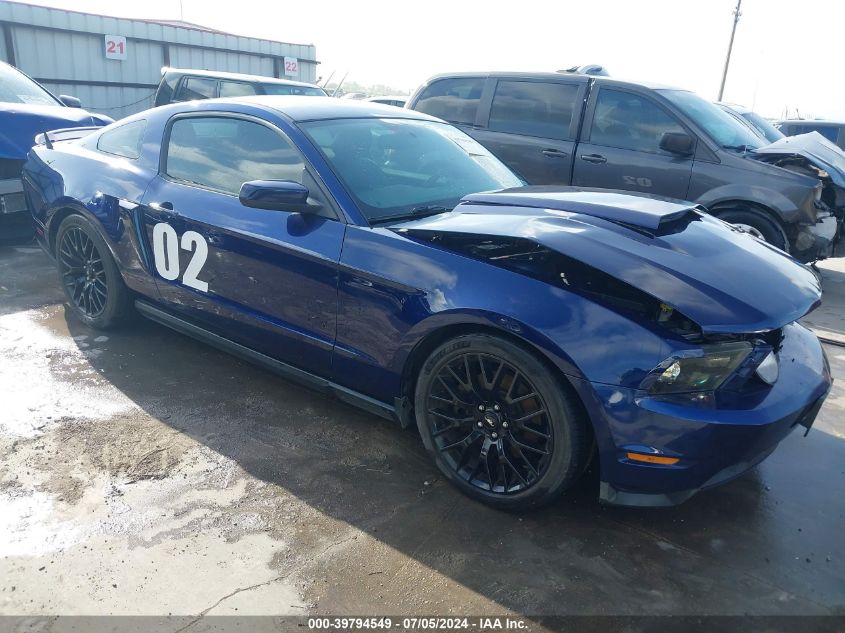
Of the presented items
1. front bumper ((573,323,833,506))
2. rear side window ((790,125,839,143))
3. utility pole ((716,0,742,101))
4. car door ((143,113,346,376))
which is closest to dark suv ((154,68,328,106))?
car door ((143,113,346,376))

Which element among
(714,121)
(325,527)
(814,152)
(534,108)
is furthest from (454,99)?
(325,527)

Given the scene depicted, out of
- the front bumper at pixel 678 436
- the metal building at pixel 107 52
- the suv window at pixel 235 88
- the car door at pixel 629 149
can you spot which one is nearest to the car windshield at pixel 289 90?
the suv window at pixel 235 88

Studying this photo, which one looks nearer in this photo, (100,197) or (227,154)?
(227,154)

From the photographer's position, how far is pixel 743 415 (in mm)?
2311

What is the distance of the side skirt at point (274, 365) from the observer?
3.05m

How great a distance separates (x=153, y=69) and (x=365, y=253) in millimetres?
15339

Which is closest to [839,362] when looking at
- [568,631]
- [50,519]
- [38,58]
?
[568,631]

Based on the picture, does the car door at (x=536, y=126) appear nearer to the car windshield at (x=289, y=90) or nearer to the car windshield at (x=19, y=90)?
the car windshield at (x=289, y=90)

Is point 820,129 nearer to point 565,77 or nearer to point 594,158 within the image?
point 565,77

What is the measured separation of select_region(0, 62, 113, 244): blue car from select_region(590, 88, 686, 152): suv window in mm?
4802

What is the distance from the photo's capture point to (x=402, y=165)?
340 centimetres

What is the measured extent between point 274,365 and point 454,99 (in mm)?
4509

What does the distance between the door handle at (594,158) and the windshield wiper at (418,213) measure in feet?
11.0

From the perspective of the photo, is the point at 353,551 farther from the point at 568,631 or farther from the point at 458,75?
the point at 458,75
